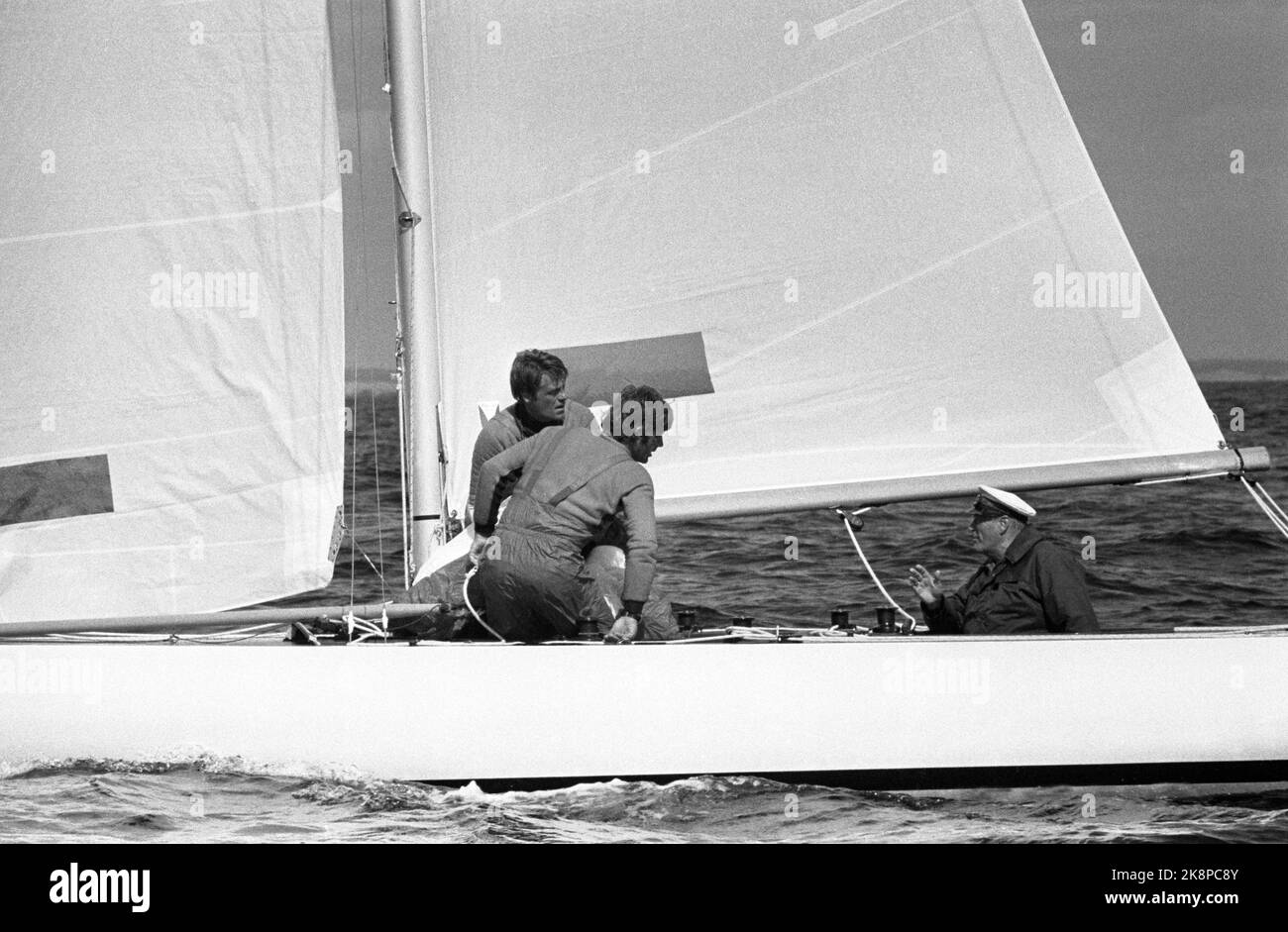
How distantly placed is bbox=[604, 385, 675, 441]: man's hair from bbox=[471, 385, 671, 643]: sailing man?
0.38 metres

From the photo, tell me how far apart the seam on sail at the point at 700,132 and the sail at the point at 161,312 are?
2.10 feet

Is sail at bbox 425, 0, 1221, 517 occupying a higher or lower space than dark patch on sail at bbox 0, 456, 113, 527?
higher

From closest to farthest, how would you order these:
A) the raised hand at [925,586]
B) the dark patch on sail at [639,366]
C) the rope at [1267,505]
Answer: the raised hand at [925,586] → the rope at [1267,505] → the dark patch on sail at [639,366]

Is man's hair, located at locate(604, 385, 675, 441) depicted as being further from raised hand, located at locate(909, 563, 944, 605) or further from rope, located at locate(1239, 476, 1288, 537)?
rope, located at locate(1239, 476, 1288, 537)

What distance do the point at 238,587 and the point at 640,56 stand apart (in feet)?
7.87

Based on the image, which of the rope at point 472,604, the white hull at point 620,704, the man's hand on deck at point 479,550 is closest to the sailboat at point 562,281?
the white hull at point 620,704

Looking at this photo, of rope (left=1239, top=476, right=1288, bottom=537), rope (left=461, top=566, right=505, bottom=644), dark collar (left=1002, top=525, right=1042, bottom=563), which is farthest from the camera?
rope (left=1239, top=476, right=1288, bottom=537)

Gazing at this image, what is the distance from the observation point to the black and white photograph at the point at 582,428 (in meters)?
5.54

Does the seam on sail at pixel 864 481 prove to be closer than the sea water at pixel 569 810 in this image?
No

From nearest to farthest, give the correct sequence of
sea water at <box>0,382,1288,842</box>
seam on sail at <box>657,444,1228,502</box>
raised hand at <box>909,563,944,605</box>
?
sea water at <box>0,382,1288,842</box> < raised hand at <box>909,563,944,605</box> < seam on sail at <box>657,444,1228,502</box>

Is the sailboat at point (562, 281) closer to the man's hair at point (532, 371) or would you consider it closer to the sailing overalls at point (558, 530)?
the sailing overalls at point (558, 530)

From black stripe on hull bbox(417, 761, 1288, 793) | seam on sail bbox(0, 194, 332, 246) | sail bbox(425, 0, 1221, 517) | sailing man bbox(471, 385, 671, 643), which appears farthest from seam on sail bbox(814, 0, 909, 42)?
black stripe on hull bbox(417, 761, 1288, 793)

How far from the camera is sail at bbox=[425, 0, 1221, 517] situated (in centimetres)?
680

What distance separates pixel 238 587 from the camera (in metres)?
6.63
